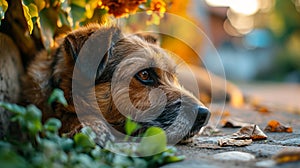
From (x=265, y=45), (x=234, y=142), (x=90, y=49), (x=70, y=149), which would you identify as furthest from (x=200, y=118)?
(x=265, y=45)

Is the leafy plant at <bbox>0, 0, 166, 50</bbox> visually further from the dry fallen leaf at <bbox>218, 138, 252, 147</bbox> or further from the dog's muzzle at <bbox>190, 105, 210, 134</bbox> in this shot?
the dry fallen leaf at <bbox>218, 138, 252, 147</bbox>

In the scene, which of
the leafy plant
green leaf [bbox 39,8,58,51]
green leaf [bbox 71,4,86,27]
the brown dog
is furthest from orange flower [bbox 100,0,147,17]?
green leaf [bbox 39,8,58,51]

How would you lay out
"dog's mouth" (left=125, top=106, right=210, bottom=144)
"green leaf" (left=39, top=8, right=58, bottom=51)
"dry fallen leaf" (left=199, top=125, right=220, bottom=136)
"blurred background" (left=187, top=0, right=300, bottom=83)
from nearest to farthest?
1. "dog's mouth" (left=125, top=106, right=210, bottom=144)
2. "dry fallen leaf" (left=199, top=125, right=220, bottom=136)
3. "green leaf" (left=39, top=8, right=58, bottom=51)
4. "blurred background" (left=187, top=0, right=300, bottom=83)

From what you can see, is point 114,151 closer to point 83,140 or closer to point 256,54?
point 83,140

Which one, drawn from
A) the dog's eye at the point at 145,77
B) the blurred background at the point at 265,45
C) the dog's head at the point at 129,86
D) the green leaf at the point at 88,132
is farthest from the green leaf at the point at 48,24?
the blurred background at the point at 265,45

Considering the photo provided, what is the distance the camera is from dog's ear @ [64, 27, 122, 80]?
3.78 meters

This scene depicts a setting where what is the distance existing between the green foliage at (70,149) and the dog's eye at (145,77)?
3.20 feet

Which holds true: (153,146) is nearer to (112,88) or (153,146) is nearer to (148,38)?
(112,88)

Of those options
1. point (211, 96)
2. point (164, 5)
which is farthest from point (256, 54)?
point (164, 5)

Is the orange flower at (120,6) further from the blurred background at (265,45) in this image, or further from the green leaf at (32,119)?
the blurred background at (265,45)

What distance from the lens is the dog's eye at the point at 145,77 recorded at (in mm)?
3918

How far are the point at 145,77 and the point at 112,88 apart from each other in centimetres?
30

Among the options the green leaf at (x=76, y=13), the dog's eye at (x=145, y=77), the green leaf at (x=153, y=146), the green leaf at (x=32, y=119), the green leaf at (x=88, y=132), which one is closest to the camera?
the green leaf at (x=32, y=119)

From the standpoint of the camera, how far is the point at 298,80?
3148cm
